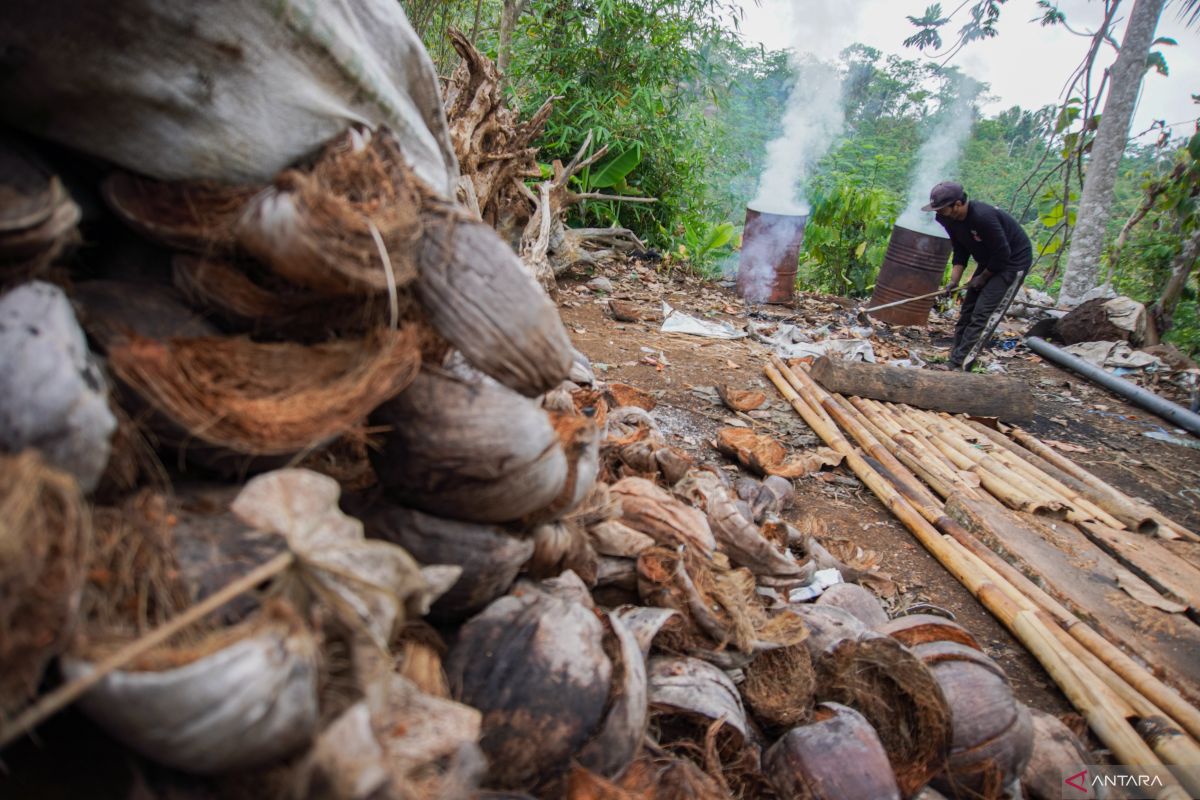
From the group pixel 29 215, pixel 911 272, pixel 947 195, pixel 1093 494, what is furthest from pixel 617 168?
pixel 29 215

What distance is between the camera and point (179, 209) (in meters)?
1.26

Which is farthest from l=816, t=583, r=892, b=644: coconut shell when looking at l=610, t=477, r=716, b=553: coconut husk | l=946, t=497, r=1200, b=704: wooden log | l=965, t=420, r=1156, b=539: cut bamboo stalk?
l=965, t=420, r=1156, b=539: cut bamboo stalk

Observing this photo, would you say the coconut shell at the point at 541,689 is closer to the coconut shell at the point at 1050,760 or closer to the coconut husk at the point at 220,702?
the coconut husk at the point at 220,702

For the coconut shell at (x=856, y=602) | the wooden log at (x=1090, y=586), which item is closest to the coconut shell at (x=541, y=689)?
the coconut shell at (x=856, y=602)

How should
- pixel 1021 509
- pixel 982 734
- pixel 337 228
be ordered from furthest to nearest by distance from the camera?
1. pixel 1021 509
2. pixel 982 734
3. pixel 337 228

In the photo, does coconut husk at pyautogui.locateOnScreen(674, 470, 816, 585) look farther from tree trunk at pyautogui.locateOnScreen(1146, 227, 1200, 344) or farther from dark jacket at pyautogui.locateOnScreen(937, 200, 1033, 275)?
tree trunk at pyautogui.locateOnScreen(1146, 227, 1200, 344)

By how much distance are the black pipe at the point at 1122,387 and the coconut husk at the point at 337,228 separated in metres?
7.28

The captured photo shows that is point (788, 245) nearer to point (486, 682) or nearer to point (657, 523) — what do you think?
point (657, 523)

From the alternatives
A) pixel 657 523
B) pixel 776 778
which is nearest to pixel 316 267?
pixel 657 523

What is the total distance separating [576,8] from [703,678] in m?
9.12

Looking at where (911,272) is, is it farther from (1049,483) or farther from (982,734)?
(982,734)

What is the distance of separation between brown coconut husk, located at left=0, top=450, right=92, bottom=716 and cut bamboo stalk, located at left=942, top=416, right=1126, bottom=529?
15.0 feet

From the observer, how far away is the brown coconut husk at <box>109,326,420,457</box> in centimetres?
107

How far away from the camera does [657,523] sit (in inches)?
79.9
